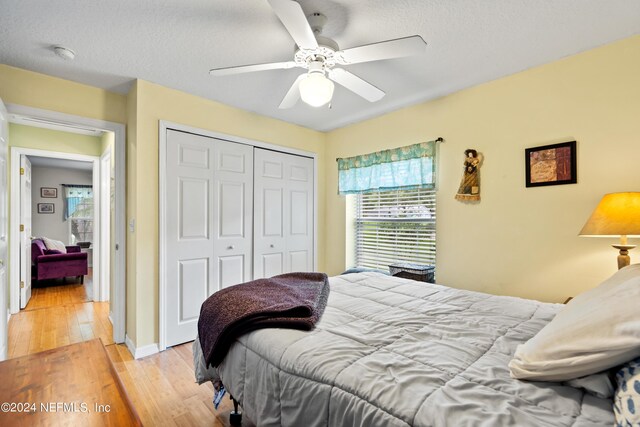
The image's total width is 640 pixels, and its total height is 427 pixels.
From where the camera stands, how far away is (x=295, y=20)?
145 centimetres

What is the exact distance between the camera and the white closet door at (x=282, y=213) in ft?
11.4

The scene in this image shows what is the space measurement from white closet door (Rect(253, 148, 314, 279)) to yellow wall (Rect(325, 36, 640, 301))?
154 centimetres

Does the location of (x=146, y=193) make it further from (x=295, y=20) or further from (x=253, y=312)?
(x=295, y=20)

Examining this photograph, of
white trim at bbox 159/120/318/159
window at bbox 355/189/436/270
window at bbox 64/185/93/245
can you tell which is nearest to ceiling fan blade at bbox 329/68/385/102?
window at bbox 355/189/436/270

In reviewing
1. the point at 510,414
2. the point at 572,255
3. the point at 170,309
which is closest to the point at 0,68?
the point at 170,309

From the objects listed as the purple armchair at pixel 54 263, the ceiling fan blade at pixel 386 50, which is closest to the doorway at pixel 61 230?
the purple armchair at pixel 54 263

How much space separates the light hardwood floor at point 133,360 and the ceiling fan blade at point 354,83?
87.2 inches

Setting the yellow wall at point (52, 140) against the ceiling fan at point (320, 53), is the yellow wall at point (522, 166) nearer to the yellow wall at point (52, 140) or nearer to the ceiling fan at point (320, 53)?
the ceiling fan at point (320, 53)

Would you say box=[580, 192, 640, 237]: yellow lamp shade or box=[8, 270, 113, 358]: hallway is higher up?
box=[580, 192, 640, 237]: yellow lamp shade

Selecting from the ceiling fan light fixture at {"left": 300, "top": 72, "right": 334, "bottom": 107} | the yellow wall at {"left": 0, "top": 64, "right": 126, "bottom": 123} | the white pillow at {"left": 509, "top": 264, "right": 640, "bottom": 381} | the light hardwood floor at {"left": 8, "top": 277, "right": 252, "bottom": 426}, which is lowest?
the light hardwood floor at {"left": 8, "top": 277, "right": 252, "bottom": 426}

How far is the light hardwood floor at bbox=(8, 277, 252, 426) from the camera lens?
6.07 feet

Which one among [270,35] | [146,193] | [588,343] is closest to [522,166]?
[588,343]

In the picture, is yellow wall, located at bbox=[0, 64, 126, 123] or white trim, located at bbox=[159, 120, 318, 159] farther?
white trim, located at bbox=[159, 120, 318, 159]

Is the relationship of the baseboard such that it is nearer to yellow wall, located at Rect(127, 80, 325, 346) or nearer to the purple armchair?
yellow wall, located at Rect(127, 80, 325, 346)
